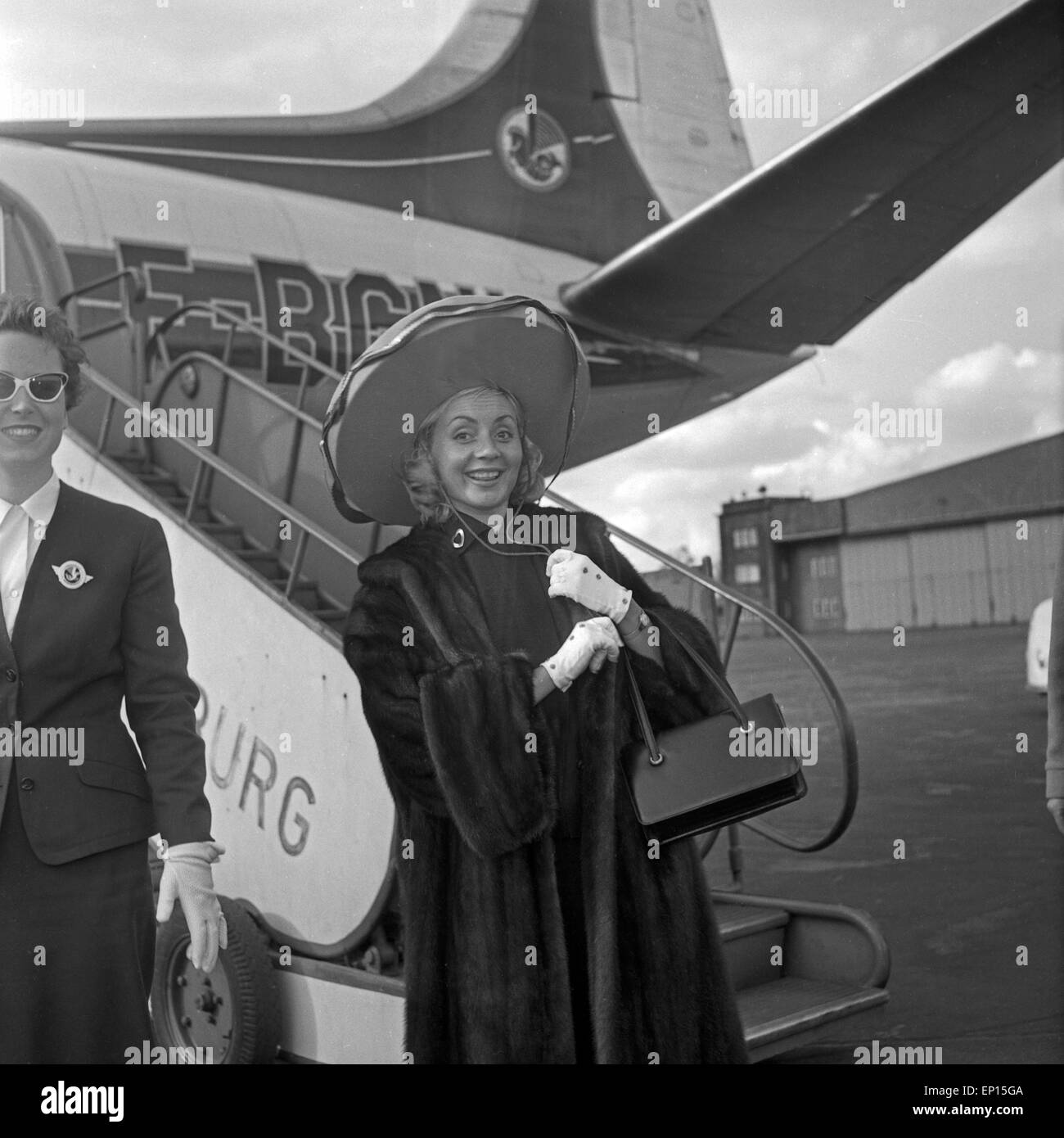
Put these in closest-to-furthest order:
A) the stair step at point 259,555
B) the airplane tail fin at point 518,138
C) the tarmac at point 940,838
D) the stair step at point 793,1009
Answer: the stair step at point 793,1009
the tarmac at point 940,838
the stair step at point 259,555
the airplane tail fin at point 518,138

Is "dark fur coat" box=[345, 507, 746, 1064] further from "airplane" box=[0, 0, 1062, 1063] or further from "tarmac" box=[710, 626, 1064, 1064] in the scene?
"tarmac" box=[710, 626, 1064, 1064]

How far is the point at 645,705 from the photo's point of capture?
1.99 m

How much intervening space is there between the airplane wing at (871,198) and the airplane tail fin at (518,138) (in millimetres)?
252

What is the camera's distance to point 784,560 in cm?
338

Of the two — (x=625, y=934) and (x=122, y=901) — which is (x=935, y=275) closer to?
(x=625, y=934)

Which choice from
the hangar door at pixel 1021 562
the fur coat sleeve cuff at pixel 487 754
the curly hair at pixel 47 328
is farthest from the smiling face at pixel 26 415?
the hangar door at pixel 1021 562

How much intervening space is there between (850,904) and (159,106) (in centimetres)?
352

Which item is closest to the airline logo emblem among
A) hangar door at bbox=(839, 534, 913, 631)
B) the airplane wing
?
the airplane wing

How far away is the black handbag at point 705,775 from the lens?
1.86m

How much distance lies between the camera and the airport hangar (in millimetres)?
3170

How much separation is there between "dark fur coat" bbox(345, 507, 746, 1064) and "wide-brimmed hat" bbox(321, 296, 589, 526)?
0.26 metres

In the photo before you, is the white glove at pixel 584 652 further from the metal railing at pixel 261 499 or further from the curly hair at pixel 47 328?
the curly hair at pixel 47 328
